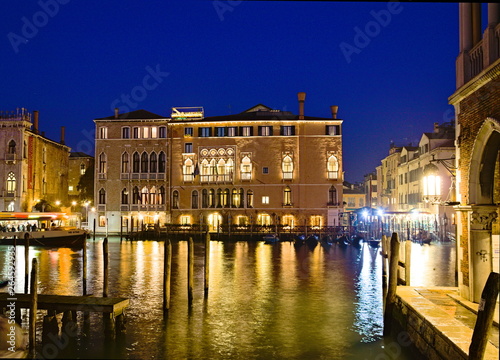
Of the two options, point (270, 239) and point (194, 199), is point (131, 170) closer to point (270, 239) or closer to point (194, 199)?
point (194, 199)

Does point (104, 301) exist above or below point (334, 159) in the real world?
below

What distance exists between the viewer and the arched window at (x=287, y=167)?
49.1m

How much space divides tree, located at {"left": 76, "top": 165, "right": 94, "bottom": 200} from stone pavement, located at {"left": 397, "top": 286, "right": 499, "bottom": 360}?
171ft

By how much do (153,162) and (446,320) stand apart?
1740 inches

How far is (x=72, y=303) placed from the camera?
483 inches

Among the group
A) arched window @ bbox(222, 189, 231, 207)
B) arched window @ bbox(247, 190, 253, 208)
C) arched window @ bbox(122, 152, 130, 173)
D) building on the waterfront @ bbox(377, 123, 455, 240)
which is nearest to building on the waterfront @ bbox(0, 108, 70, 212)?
arched window @ bbox(122, 152, 130, 173)

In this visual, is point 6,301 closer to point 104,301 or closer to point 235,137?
point 104,301

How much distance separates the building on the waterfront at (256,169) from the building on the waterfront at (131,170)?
50.9 inches

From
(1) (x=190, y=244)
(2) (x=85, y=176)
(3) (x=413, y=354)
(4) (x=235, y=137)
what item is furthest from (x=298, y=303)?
(2) (x=85, y=176)

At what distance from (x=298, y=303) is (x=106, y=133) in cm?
3889

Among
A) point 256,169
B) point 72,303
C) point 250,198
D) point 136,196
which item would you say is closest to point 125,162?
point 136,196

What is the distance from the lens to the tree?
60.2 metres

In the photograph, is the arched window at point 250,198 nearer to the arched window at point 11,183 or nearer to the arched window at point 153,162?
the arched window at point 153,162

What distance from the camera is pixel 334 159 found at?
161ft
